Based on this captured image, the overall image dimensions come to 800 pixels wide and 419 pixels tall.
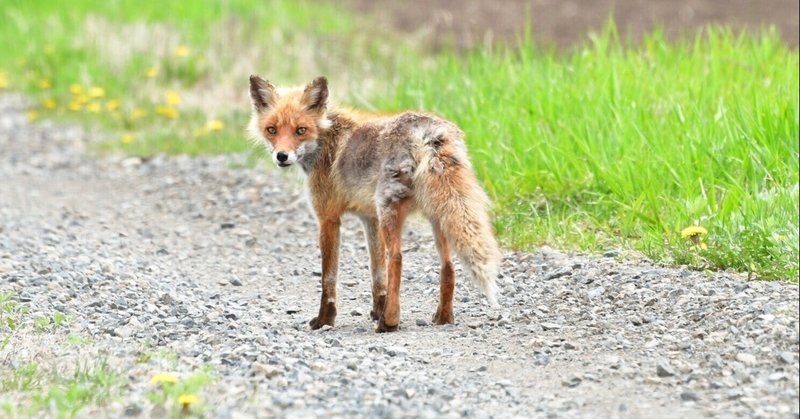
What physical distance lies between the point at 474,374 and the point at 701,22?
9.45 metres

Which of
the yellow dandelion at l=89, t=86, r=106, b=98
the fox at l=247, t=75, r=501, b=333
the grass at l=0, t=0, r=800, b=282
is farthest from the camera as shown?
the yellow dandelion at l=89, t=86, r=106, b=98

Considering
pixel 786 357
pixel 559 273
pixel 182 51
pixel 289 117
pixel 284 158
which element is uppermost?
pixel 289 117

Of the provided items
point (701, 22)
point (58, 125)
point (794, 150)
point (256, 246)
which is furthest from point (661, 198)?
point (58, 125)

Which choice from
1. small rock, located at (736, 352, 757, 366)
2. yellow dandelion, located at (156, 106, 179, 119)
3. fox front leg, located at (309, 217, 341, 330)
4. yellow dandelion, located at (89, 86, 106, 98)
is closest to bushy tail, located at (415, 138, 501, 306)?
fox front leg, located at (309, 217, 341, 330)

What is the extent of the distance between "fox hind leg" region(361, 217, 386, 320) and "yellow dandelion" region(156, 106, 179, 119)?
593 centimetres

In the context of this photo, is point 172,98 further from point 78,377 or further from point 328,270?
point 78,377

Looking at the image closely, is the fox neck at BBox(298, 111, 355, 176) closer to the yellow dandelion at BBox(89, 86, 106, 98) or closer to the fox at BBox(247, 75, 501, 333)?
the fox at BBox(247, 75, 501, 333)

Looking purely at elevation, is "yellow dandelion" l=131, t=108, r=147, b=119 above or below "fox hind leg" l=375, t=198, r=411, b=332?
below

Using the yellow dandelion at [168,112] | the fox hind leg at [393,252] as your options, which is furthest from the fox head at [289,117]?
the yellow dandelion at [168,112]

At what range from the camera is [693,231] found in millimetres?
5949

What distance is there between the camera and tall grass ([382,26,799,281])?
19.9 ft

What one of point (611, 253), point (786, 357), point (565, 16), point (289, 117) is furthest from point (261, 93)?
point (565, 16)

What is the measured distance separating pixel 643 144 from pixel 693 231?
1546mm

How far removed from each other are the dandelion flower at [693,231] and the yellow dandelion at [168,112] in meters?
6.89
